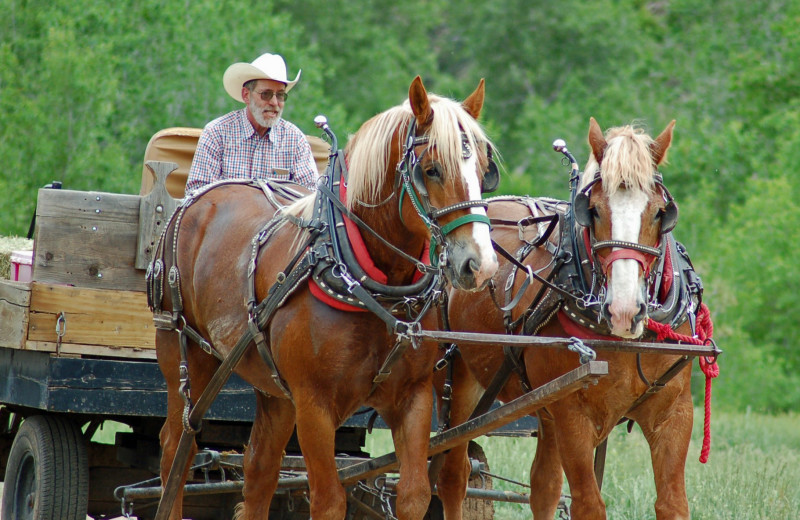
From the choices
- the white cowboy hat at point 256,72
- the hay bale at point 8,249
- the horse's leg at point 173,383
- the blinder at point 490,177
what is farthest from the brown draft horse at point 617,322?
the hay bale at point 8,249

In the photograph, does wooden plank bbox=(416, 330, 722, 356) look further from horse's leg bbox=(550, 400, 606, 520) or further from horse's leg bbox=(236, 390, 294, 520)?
horse's leg bbox=(236, 390, 294, 520)

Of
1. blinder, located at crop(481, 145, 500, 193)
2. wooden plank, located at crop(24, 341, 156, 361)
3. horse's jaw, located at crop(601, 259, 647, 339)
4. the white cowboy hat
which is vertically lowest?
horse's jaw, located at crop(601, 259, 647, 339)

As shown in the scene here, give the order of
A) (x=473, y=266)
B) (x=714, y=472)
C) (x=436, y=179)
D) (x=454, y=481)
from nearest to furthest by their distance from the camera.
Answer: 1. (x=473, y=266)
2. (x=436, y=179)
3. (x=454, y=481)
4. (x=714, y=472)

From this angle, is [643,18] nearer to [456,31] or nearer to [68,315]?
[456,31]

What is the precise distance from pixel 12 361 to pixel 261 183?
1.75 meters

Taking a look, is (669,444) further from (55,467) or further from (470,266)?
(55,467)

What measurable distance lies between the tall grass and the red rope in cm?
178

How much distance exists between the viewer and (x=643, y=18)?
39.5 metres

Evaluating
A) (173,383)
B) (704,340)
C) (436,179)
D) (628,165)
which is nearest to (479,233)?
(436,179)

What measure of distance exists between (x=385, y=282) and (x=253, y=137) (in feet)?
7.01

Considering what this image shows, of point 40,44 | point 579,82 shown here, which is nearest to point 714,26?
point 579,82

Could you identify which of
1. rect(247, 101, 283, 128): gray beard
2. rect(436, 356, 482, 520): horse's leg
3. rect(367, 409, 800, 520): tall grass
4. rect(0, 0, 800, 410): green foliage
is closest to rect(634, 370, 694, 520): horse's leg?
rect(436, 356, 482, 520): horse's leg

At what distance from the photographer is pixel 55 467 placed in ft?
18.0

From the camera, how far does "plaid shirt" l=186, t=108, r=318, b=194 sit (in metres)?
5.95
